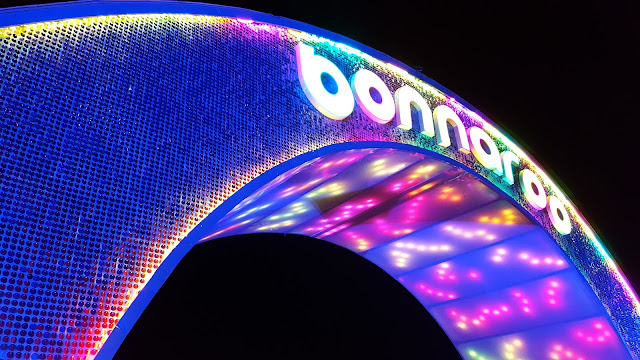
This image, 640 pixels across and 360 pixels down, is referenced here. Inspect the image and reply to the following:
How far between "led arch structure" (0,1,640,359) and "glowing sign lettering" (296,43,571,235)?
0.03m

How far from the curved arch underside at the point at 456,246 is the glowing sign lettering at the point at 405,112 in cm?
28

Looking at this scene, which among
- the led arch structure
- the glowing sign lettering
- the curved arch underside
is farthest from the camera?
the curved arch underside

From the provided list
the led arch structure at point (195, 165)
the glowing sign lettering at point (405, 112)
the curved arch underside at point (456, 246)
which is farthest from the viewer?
the curved arch underside at point (456, 246)

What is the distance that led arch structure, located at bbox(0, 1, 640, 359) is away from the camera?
2.11 metres

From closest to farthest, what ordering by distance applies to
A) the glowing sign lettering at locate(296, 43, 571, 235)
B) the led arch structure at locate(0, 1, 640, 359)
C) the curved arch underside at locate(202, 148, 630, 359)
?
1. the led arch structure at locate(0, 1, 640, 359)
2. the glowing sign lettering at locate(296, 43, 571, 235)
3. the curved arch underside at locate(202, 148, 630, 359)

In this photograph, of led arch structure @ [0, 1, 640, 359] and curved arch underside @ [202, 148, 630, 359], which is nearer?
led arch structure @ [0, 1, 640, 359]

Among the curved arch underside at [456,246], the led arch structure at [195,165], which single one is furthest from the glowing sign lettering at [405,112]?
the curved arch underside at [456,246]

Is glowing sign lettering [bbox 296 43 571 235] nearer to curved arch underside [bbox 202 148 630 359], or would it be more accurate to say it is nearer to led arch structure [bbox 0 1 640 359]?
led arch structure [bbox 0 1 640 359]

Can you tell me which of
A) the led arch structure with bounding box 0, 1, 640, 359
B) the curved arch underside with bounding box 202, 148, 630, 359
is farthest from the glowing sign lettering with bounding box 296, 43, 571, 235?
the curved arch underside with bounding box 202, 148, 630, 359

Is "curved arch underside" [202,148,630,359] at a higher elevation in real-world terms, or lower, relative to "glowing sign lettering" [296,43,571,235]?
lower

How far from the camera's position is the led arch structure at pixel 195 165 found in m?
2.11

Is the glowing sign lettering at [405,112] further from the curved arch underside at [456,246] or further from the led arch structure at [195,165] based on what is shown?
the curved arch underside at [456,246]

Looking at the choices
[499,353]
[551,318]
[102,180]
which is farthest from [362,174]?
[499,353]

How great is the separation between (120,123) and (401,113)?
239 cm
